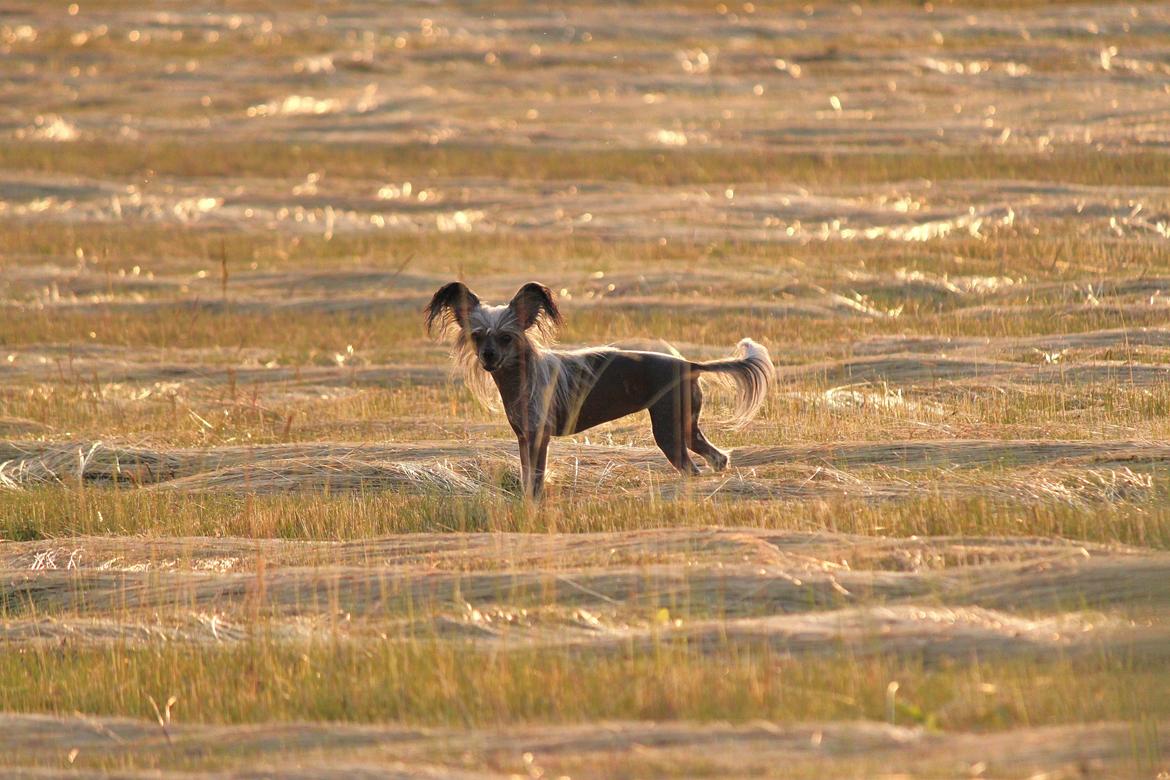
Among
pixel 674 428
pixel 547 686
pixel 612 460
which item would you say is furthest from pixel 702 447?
pixel 547 686

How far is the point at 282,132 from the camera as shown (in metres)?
32.3

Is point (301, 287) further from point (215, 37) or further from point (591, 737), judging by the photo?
point (215, 37)

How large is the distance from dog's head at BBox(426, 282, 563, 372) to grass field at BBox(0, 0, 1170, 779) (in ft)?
2.67

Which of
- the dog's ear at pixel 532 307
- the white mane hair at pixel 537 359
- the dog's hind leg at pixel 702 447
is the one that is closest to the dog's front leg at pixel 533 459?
the white mane hair at pixel 537 359

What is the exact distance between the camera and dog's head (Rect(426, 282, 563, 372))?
28.1 ft

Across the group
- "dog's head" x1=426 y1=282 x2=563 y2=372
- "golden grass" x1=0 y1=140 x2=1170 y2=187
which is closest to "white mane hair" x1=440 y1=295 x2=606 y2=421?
"dog's head" x1=426 y1=282 x2=563 y2=372

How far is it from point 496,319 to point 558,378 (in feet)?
1.71

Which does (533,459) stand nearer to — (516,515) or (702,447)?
(516,515)

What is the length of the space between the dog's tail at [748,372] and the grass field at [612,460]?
31 centimetres

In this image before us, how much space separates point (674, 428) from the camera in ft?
29.7

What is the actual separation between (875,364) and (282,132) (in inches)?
864

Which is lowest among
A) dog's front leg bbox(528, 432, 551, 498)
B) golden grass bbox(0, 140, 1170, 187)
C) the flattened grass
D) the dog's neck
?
the flattened grass

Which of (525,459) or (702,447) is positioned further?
(702,447)

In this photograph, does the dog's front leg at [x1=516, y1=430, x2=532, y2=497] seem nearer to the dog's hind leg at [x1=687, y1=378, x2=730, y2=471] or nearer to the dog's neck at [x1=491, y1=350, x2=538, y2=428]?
the dog's neck at [x1=491, y1=350, x2=538, y2=428]
